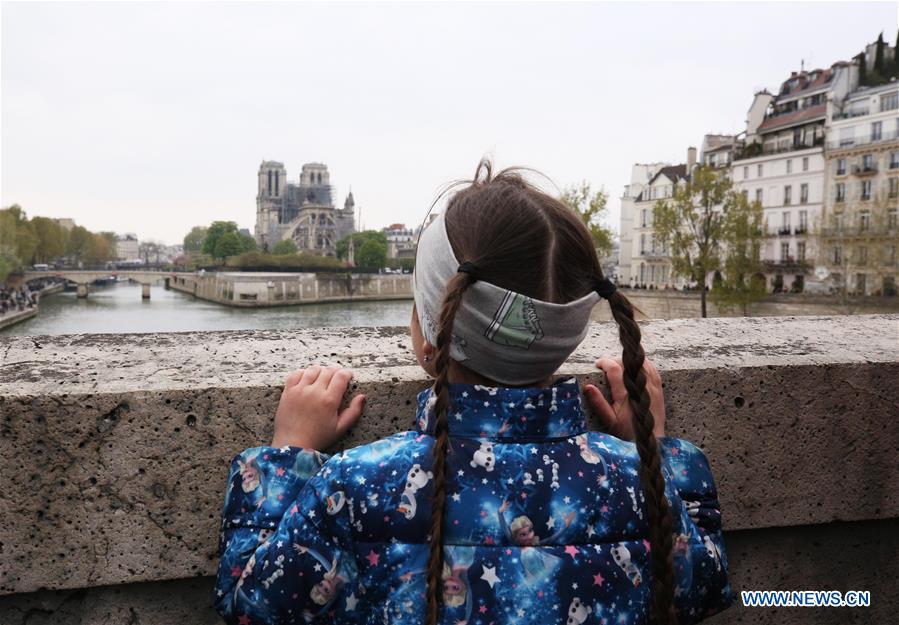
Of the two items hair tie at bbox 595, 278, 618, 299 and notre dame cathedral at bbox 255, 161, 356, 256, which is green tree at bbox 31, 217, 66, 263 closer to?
notre dame cathedral at bbox 255, 161, 356, 256

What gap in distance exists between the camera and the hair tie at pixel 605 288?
1.14m

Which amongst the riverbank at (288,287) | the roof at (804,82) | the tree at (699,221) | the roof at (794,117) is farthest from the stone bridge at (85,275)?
the roof at (804,82)

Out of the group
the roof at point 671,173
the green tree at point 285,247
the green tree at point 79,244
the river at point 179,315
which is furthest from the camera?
the green tree at point 285,247

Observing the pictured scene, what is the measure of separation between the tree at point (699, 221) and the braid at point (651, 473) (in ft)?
113

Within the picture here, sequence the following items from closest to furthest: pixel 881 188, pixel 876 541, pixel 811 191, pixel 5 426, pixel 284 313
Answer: pixel 5 426, pixel 876 541, pixel 881 188, pixel 811 191, pixel 284 313

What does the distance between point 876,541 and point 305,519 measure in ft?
4.71

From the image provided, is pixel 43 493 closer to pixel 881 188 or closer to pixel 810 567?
pixel 810 567

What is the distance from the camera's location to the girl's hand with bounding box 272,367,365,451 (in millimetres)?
1332

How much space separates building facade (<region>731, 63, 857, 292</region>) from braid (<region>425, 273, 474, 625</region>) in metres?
42.7

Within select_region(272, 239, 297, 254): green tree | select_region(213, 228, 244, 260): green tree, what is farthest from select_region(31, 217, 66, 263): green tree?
select_region(272, 239, 297, 254): green tree

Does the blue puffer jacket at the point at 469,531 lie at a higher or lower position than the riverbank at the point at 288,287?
higher

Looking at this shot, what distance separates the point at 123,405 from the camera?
4.43 ft

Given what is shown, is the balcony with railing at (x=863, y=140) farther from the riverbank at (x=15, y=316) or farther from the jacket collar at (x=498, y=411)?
the riverbank at (x=15, y=316)

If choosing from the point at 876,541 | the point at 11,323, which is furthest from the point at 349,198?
the point at 876,541
